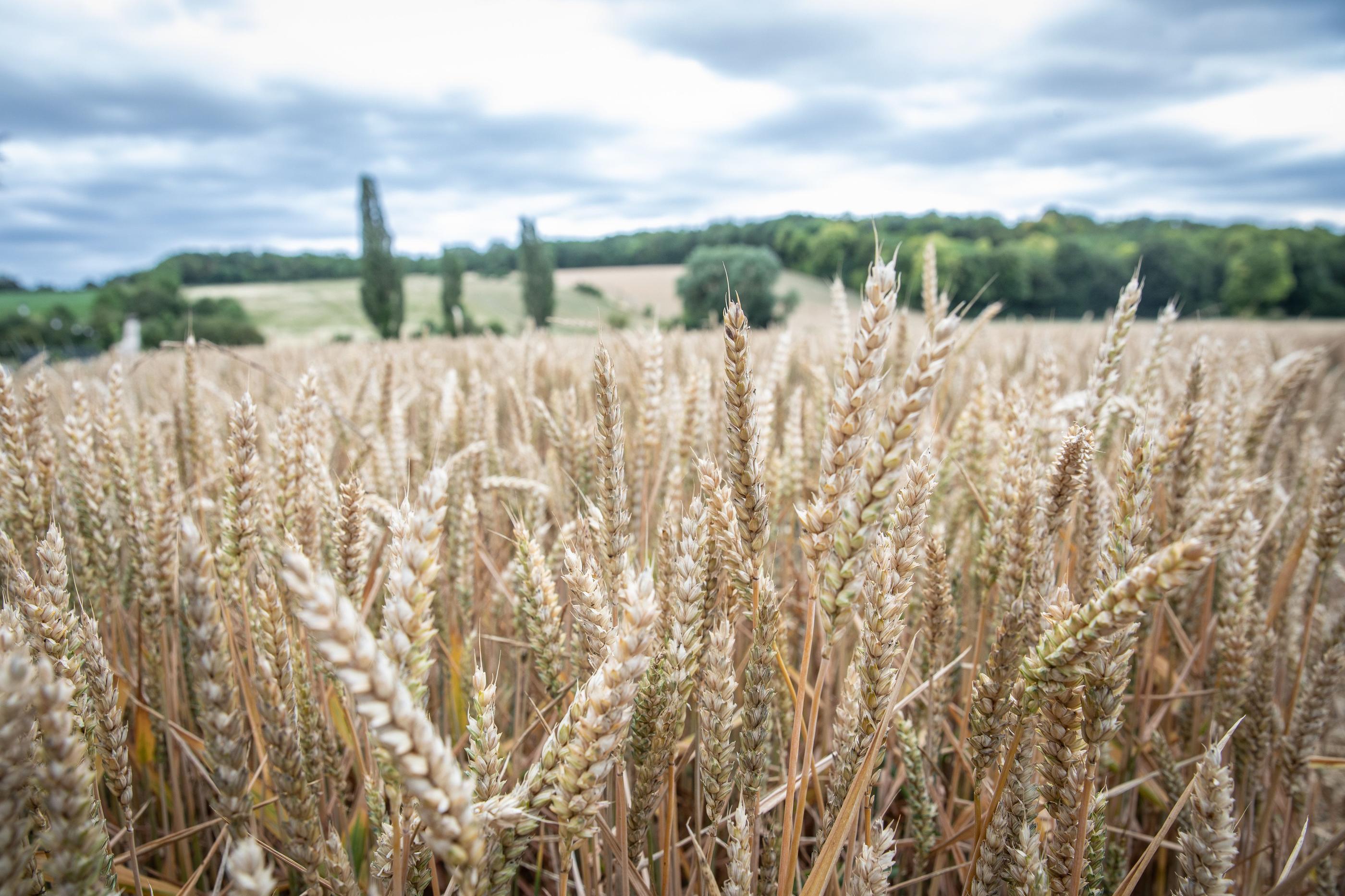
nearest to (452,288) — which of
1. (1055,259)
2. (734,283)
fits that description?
(734,283)

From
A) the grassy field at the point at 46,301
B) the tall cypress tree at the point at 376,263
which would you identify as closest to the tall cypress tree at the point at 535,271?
the tall cypress tree at the point at 376,263

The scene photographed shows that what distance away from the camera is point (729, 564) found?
0.89 m

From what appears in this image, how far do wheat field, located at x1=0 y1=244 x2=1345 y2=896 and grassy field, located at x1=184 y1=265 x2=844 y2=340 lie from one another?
3700cm

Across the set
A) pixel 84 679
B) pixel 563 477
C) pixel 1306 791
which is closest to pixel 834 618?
pixel 84 679

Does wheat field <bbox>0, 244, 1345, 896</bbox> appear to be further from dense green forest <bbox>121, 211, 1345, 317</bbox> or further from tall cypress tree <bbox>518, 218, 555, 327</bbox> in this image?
dense green forest <bbox>121, 211, 1345, 317</bbox>

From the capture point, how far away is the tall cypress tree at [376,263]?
1371 inches

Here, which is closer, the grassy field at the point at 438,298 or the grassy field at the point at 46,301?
the grassy field at the point at 46,301

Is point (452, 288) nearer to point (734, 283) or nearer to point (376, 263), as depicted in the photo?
point (376, 263)

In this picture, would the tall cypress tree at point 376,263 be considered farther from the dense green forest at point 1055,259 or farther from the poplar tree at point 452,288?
the dense green forest at point 1055,259

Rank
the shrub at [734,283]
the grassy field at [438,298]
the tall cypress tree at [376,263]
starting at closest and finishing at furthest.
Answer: the tall cypress tree at [376,263], the grassy field at [438,298], the shrub at [734,283]

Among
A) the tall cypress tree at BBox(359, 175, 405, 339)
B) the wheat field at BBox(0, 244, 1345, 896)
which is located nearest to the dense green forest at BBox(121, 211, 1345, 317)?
the tall cypress tree at BBox(359, 175, 405, 339)

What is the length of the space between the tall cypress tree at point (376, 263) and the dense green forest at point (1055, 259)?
32.4 ft

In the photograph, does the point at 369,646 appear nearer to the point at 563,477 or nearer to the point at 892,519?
the point at 892,519

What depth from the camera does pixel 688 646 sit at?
87 centimetres
